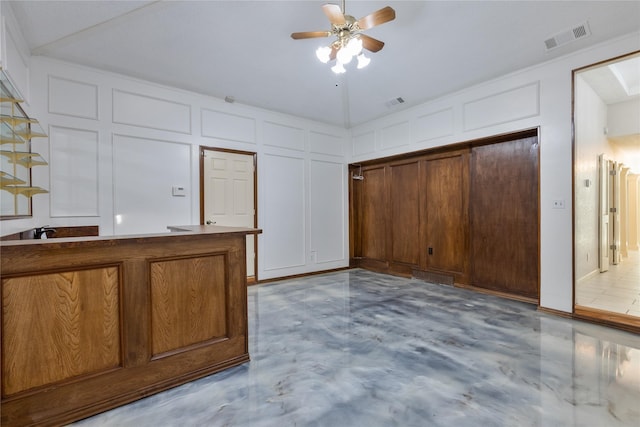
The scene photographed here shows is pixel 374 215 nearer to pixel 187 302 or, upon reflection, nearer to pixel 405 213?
pixel 405 213

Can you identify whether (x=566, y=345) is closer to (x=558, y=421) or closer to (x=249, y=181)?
(x=558, y=421)

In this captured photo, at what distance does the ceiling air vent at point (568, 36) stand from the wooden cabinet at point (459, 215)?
0.97m

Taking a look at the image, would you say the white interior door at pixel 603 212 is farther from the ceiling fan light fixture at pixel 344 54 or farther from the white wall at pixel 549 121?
the ceiling fan light fixture at pixel 344 54

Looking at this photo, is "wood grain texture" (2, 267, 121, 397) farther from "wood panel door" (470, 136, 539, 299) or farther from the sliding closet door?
the sliding closet door

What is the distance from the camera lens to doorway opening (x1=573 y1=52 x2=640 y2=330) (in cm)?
329

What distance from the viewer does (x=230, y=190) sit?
461 centimetres

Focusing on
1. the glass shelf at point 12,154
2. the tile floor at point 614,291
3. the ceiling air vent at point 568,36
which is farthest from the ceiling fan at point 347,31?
the tile floor at point 614,291

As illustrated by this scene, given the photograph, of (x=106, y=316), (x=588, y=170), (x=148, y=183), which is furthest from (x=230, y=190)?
(x=588, y=170)

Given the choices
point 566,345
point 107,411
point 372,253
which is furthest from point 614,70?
point 107,411

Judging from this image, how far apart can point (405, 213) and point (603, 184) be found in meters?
3.15

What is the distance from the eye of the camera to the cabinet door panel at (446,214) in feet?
14.7

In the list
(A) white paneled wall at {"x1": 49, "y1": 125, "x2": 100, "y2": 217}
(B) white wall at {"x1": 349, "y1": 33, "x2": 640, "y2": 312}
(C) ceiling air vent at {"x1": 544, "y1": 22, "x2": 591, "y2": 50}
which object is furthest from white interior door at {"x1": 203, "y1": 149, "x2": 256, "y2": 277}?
(C) ceiling air vent at {"x1": 544, "y1": 22, "x2": 591, "y2": 50}

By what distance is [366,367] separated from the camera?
2.23m

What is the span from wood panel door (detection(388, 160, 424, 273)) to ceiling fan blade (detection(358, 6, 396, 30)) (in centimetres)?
295
